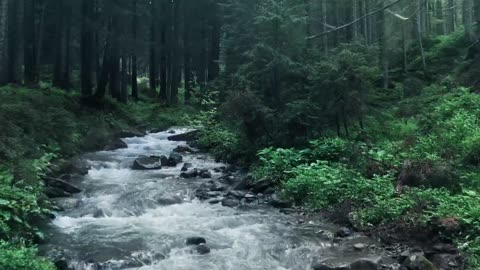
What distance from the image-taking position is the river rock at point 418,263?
23.8ft

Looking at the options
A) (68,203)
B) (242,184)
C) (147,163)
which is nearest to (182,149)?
(147,163)

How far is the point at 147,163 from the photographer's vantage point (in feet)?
56.9

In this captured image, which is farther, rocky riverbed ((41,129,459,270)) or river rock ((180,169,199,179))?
river rock ((180,169,199,179))

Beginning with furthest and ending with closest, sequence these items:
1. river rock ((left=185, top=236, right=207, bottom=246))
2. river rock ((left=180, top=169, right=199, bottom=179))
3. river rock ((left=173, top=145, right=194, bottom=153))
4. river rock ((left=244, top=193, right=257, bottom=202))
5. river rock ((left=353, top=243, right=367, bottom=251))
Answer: river rock ((left=173, top=145, right=194, bottom=153)) → river rock ((left=180, top=169, right=199, bottom=179)) → river rock ((left=244, top=193, right=257, bottom=202)) → river rock ((left=185, top=236, right=207, bottom=246)) → river rock ((left=353, top=243, right=367, bottom=251))

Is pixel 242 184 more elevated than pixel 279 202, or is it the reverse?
pixel 242 184

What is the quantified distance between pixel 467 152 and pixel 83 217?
952cm

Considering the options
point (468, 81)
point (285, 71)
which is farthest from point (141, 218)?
point (468, 81)

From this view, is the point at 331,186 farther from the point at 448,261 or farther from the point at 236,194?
the point at 448,261

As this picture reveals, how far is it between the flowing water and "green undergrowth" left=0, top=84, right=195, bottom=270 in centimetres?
72

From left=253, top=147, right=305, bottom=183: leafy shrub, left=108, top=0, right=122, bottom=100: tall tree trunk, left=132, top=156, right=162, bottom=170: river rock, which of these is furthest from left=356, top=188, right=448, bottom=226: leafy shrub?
left=108, top=0, right=122, bottom=100: tall tree trunk

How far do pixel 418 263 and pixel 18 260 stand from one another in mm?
6078

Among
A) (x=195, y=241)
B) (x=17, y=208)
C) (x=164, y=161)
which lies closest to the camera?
(x=17, y=208)

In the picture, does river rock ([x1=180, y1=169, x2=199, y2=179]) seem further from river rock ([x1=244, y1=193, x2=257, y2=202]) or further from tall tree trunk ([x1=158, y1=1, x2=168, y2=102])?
tall tree trunk ([x1=158, y1=1, x2=168, y2=102])

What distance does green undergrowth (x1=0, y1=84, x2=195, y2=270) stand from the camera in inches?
316
